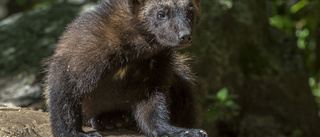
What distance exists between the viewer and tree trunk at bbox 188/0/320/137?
27.7ft

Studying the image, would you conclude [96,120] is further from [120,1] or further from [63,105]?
[120,1]

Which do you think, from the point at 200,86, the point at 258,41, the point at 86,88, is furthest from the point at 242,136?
the point at 86,88

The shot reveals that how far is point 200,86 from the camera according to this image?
830cm

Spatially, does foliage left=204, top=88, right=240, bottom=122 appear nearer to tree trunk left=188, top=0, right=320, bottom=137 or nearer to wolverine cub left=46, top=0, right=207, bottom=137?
tree trunk left=188, top=0, right=320, bottom=137

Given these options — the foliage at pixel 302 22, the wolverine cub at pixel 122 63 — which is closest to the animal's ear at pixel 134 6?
the wolverine cub at pixel 122 63

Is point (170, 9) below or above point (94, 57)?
above

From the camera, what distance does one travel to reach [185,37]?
4332mm

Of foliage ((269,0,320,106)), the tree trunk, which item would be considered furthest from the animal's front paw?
foliage ((269,0,320,106))

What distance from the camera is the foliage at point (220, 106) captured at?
7.53 metres

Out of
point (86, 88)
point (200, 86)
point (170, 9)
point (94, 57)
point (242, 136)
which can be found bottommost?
point (242, 136)

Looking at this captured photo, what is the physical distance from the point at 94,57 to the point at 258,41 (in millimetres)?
5188

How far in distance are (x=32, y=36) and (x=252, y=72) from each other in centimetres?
405

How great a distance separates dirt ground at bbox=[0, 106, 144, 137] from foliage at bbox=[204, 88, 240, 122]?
2.60m

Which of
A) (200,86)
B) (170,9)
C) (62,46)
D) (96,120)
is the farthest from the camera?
(200,86)
